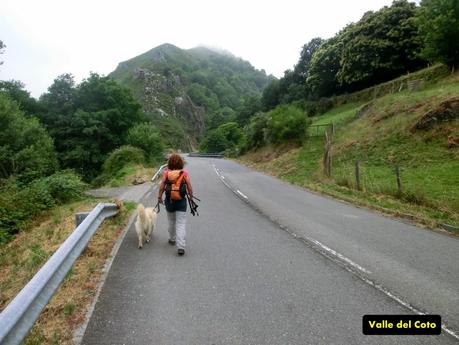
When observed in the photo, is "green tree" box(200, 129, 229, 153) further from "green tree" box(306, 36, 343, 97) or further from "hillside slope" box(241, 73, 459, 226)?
"hillside slope" box(241, 73, 459, 226)

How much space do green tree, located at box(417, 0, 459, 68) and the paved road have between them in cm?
2900

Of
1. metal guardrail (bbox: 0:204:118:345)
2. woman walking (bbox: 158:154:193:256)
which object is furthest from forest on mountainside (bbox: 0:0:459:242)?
metal guardrail (bbox: 0:204:118:345)

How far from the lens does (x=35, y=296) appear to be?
359 cm

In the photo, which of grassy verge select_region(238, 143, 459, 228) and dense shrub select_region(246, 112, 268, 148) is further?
dense shrub select_region(246, 112, 268, 148)

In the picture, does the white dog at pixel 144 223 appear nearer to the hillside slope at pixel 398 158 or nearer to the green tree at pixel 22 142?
the hillside slope at pixel 398 158

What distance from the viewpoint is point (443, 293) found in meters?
5.11

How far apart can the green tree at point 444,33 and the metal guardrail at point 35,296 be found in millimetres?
33112

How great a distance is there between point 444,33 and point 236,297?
33.0 metres

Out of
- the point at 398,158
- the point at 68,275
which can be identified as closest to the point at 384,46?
the point at 398,158

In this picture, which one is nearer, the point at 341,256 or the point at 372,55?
the point at 341,256

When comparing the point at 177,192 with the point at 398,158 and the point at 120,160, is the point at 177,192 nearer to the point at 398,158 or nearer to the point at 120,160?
the point at 398,158

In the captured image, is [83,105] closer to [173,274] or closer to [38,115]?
[38,115]

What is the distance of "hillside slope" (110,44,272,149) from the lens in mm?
106188

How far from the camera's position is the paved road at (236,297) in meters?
3.90
